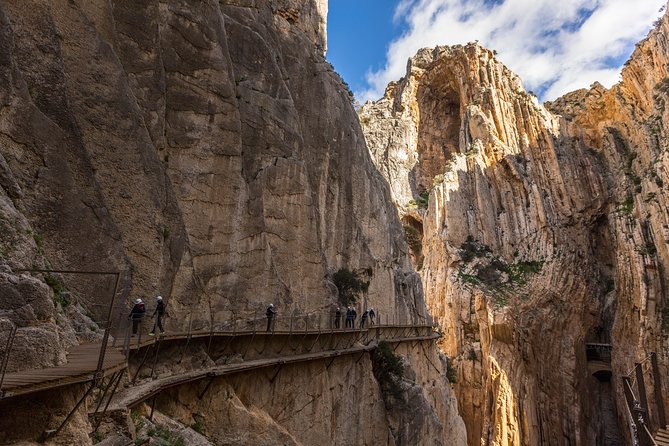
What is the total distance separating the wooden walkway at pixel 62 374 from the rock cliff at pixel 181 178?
0.40 metres

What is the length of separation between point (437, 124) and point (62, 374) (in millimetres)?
Result: 77180

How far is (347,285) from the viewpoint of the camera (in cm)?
2478

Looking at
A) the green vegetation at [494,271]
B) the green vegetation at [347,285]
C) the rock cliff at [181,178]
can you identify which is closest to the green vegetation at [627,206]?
the green vegetation at [494,271]

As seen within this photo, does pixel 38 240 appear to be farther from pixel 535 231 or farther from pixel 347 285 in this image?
pixel 535 231

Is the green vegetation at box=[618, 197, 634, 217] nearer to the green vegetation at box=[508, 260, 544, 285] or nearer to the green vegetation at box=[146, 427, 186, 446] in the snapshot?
the green vegetation at box=[508, 260, 544, 285]

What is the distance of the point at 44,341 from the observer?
22.4ft

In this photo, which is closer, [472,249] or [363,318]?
[363,318]

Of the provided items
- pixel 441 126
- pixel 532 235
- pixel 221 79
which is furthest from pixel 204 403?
pixel 441 126

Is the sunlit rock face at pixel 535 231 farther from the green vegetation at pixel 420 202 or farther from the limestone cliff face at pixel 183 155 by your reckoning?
the limestone cliff face at pixel 183 155

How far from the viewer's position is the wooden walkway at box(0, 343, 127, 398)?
5.00 m

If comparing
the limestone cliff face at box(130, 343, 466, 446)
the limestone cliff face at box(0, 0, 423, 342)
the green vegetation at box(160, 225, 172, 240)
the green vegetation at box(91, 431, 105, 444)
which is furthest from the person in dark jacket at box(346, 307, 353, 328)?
the green vegetation at box(91, 431, 105, 444)

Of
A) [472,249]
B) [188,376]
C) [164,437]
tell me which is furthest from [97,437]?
[472,249]

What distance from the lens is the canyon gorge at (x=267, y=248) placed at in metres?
10.5

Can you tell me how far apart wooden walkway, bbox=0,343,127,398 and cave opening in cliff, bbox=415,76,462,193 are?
2621 inches
